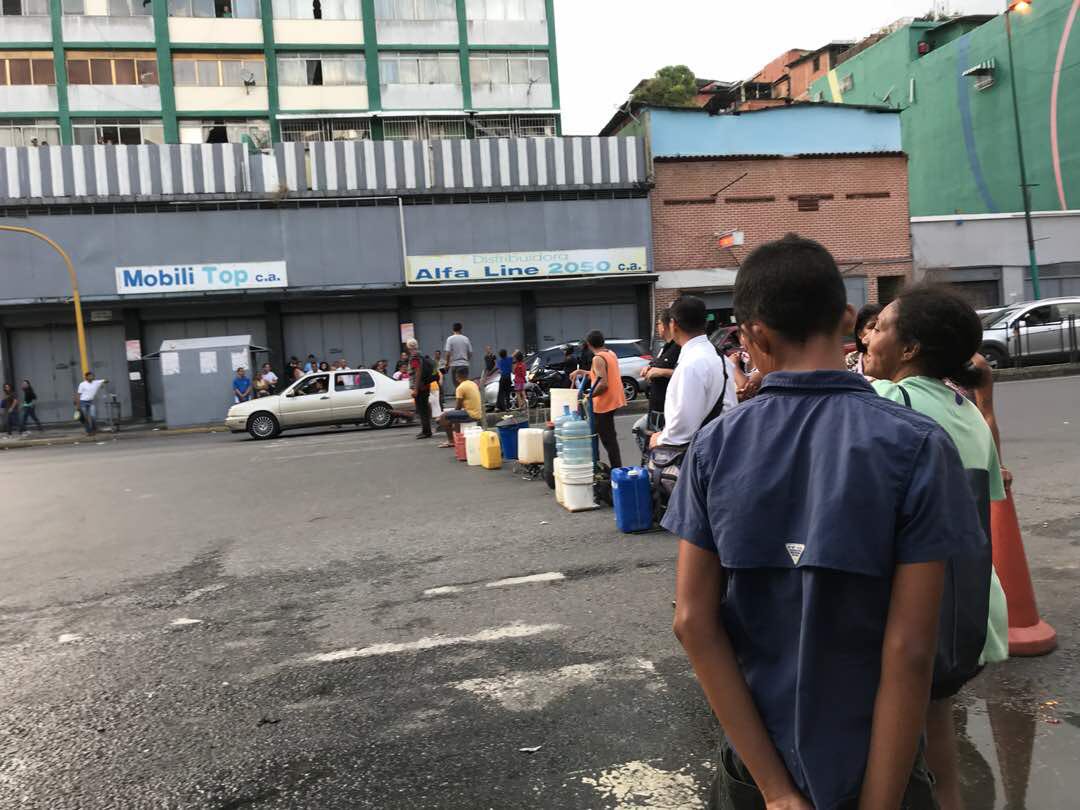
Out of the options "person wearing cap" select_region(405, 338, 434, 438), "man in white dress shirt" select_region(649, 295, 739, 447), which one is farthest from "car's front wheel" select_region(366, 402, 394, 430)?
"man in white dress shirt" select_region(649, 295, 739, 447)

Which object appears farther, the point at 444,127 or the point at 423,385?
the point at 444,127

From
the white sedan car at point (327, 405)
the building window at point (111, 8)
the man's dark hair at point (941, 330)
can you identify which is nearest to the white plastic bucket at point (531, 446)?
the man's dark hair at point (941, 330)

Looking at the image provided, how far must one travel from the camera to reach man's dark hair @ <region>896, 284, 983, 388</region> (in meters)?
2.52

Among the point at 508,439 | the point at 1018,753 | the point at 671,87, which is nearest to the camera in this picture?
the point at 1018,753

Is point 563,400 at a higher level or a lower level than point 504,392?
higher

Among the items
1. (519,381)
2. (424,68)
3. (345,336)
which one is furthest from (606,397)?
(424,68)

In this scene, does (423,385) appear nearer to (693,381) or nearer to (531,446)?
(531,446)

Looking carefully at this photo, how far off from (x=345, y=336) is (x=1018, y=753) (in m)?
27.4

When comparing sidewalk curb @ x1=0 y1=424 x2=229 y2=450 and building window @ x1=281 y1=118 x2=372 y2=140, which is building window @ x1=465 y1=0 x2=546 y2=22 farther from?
sidewalk curb @ x1=0 y1=424 x2=229 y2=450

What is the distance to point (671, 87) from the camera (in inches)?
1763

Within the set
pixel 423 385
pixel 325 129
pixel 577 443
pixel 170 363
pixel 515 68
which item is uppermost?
pixel 515 68

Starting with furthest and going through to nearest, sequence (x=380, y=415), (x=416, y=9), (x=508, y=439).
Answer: (x=416, y=9), (x=380, y=415), (x=508, y=439)

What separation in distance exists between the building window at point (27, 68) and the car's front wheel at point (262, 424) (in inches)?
914

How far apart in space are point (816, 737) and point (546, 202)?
2865 cm
